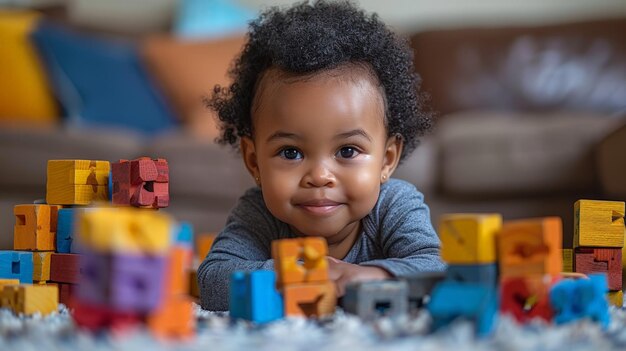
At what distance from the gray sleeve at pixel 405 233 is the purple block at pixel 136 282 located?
456mm

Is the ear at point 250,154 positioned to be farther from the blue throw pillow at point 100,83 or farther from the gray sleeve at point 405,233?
the blue throw pillow at point 100,83

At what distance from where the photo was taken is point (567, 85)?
272 cm

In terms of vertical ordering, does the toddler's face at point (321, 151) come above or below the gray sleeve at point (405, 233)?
above

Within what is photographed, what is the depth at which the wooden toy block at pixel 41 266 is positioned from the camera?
1.19 m

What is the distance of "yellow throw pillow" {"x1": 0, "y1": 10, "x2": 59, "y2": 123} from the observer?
2.69 metres

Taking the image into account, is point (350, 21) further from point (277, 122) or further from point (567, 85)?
point (567, 85)

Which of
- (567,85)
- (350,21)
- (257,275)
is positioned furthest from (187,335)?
(567,85)

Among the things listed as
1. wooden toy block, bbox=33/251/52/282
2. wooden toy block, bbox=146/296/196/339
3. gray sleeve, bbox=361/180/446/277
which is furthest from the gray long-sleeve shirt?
wooden toy block, bbox=146/296/196/339

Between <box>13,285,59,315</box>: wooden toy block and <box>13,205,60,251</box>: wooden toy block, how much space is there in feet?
0.53

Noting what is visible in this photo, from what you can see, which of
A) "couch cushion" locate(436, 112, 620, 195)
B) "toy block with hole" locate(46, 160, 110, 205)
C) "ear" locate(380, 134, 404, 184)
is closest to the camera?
"toy block with hole" locate(46, 160, 110, 205)

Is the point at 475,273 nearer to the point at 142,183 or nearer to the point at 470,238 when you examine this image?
the point at 470,238

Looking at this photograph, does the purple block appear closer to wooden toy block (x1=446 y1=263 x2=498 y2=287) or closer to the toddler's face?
wooden toy block (x1=446 y1=263 x2=498 y2=287)

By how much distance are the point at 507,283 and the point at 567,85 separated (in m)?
2.00

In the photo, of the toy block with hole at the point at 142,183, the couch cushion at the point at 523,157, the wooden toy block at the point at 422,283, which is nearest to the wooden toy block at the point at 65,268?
the toy block with hole at the point at 142,183
